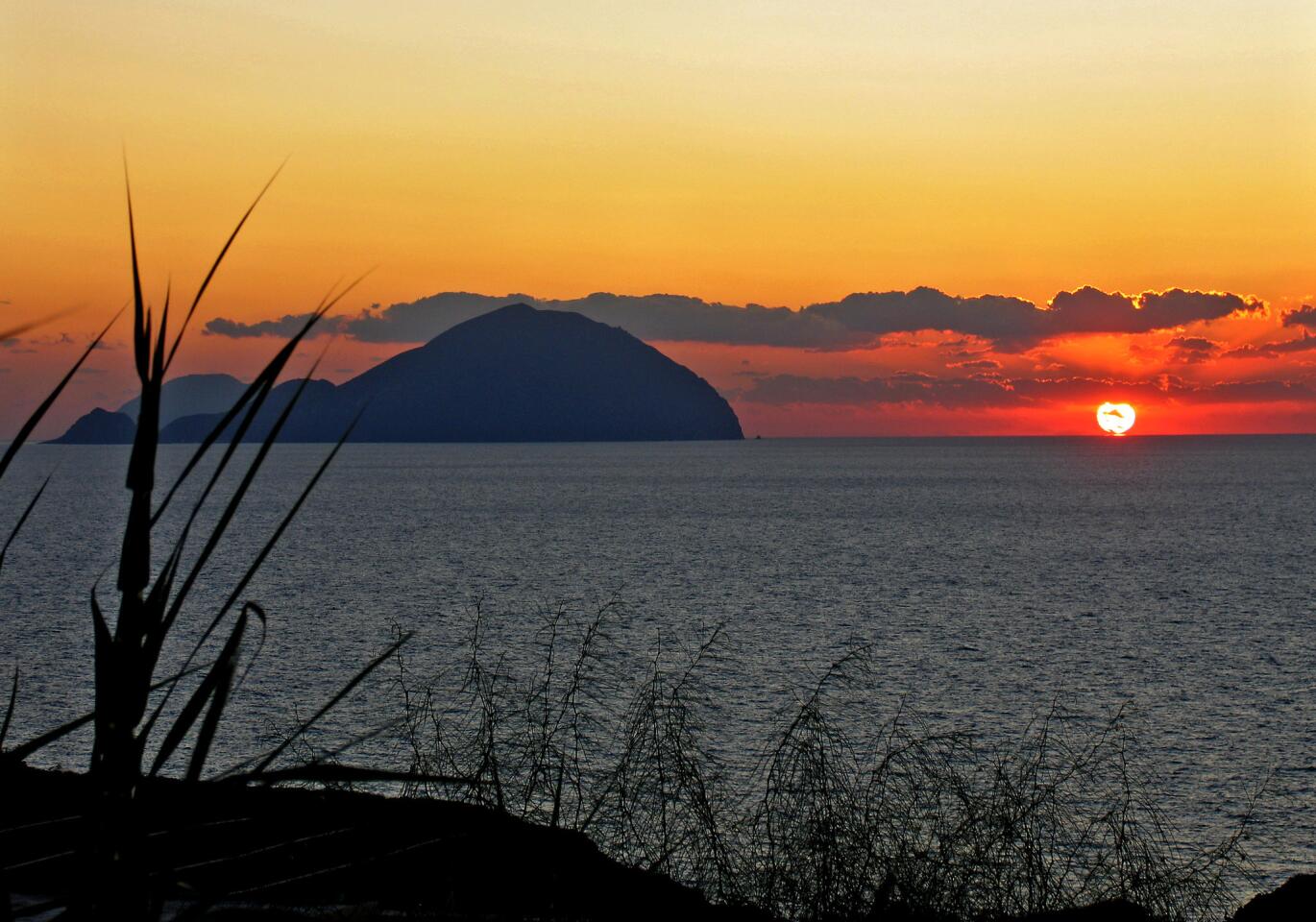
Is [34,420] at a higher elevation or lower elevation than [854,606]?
higher

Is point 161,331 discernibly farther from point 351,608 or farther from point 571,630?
point 351,608

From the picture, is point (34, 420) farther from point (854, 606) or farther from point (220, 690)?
point (854, 606)

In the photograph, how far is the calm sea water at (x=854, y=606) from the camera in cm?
2977

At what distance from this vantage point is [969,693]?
3425 cm

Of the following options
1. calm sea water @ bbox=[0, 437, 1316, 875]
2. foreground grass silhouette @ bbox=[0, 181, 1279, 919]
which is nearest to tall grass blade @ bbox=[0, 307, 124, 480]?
foreground grass silhouette @ bbox=[0, 181, 1279, 919]

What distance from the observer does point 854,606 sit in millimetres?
54719

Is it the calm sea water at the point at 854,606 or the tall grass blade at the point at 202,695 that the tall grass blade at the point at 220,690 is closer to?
the tall grass blade at the point at 202,695

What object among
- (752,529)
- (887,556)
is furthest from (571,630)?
(752,529)

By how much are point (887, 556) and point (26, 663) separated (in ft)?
175

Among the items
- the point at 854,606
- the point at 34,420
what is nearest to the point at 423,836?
the point at 34,420

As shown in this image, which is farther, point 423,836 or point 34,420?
point 423,836

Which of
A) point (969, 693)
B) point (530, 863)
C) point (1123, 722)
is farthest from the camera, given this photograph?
point (969, 693)

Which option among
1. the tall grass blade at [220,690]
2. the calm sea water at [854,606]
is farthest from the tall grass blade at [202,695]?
the calm sea water at [854,606]

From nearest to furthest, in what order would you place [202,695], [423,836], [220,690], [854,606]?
[220,690] < [202,695] < [423,836] < [854,606]
